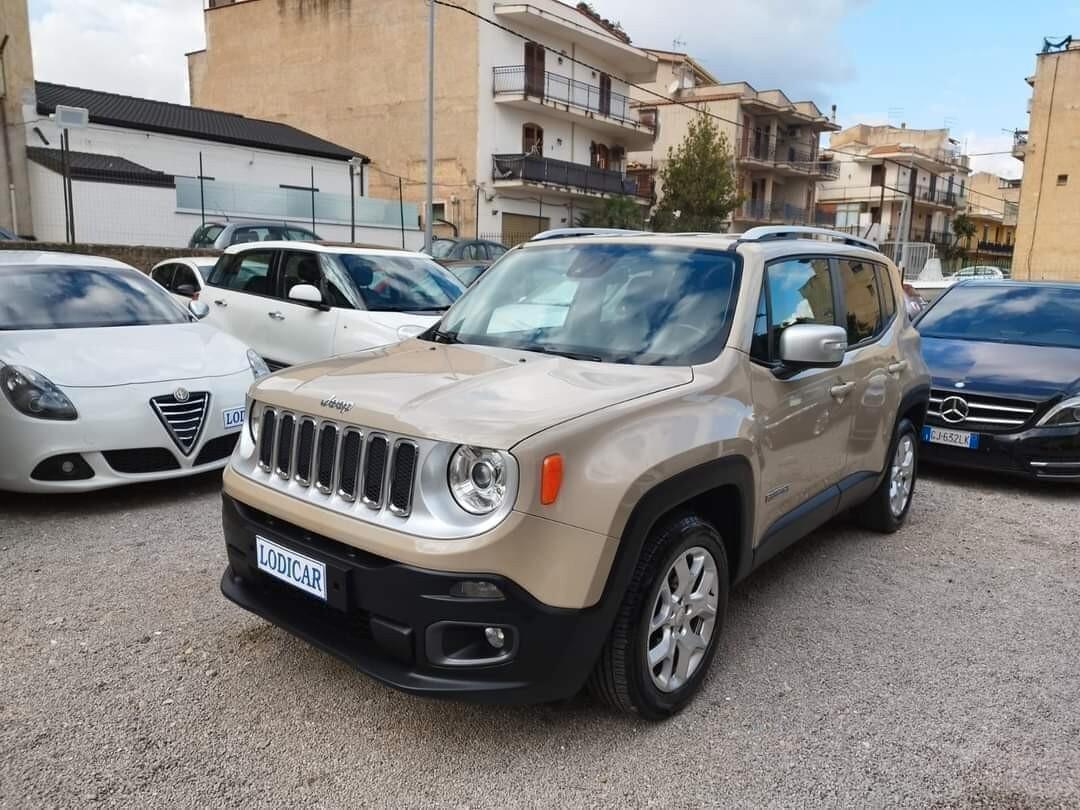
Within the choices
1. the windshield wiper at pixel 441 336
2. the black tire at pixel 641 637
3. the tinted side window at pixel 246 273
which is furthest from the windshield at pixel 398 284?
the black tire at pixel 641 637

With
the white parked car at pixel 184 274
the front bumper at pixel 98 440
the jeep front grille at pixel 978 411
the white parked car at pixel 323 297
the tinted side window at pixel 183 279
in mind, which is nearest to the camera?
the front bumper at pixel 98 440

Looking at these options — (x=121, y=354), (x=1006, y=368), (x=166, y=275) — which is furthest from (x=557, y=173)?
(x=121, y=354)

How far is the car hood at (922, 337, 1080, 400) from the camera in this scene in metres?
6.05

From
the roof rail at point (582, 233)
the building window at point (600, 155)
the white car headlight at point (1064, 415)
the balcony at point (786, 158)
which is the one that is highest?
the balcony at point (786, 158)

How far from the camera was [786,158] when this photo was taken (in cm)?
5103

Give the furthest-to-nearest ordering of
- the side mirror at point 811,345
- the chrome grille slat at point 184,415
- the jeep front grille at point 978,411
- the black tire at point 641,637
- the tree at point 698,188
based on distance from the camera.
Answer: the tree at point 698,188 → the jeep front grille at point 978,411 → the chrome grille slat at point 184,415 → the side mirror at point 811,345 → the black tire at point 641,637

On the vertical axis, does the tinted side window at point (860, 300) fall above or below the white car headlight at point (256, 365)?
above

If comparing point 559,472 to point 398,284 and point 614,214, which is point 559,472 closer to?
point 398,284

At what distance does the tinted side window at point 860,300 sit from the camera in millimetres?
4398

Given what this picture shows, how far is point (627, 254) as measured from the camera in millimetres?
3785

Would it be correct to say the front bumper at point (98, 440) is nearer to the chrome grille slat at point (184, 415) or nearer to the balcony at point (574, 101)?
the chrome grille slat at point (184, 415)

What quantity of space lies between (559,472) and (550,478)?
4 cm

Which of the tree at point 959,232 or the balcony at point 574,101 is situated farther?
the tree at point 959,232

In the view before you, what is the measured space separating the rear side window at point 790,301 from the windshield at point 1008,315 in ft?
11.7
